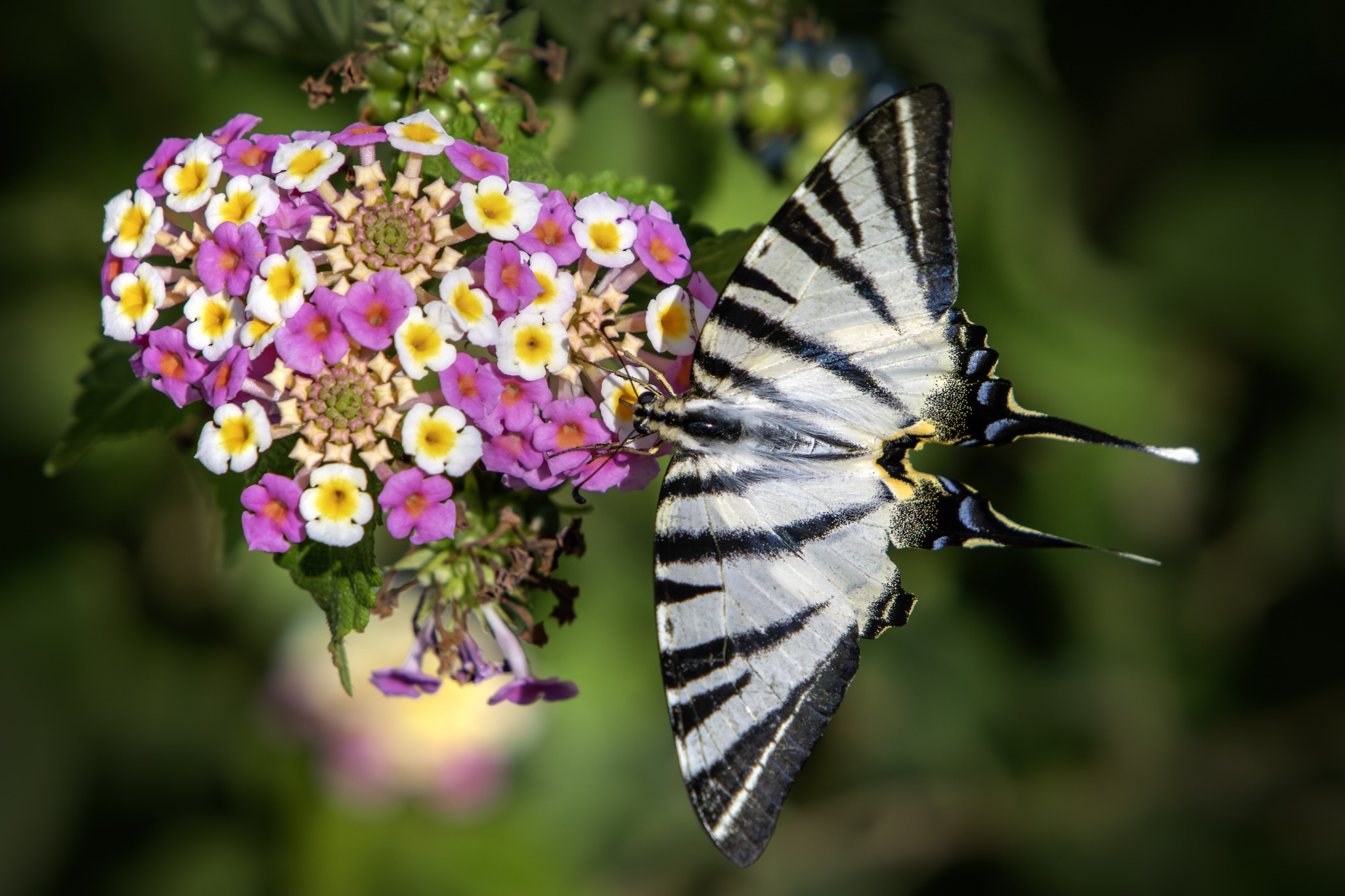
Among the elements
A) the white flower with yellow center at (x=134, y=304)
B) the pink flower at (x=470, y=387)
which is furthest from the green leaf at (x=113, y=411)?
the pink flower at (x=470, y=387)

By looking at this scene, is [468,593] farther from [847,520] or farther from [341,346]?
[847,520]

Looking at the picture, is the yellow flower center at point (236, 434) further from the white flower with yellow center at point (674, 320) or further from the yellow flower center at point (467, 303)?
the white flower with yellow center at point (674, 320)

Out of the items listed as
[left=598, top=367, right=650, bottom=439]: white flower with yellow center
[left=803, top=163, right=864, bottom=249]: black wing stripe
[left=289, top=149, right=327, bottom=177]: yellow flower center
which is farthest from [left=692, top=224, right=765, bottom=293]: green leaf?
[left=289, top=149, right=327, bottom=177]: yellow flower center

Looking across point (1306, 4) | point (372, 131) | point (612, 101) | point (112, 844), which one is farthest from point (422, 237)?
point (1306, 4)

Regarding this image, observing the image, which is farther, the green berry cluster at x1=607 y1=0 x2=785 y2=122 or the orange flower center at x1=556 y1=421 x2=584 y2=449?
the green berry cluster at x1=607 y1=0 x2=785 y2=122

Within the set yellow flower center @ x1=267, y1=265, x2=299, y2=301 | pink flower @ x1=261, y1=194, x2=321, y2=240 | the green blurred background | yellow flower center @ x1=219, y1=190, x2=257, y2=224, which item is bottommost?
the green blurred background

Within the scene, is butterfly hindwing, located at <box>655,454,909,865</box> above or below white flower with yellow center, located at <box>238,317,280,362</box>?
below

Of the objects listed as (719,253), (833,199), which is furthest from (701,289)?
(833,199)

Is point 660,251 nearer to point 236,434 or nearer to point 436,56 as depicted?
point 436,56

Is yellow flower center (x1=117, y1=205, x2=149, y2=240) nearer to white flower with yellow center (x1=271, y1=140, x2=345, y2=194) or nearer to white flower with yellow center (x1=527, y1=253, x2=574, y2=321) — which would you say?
white flower with yellow center (x1=271, y1=140, x2=345, y2=194)
